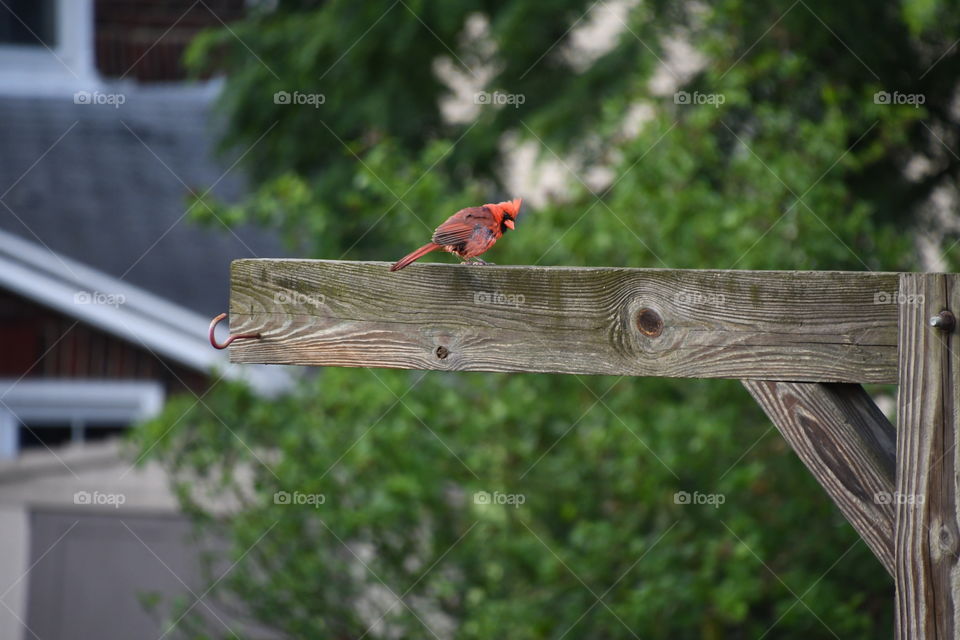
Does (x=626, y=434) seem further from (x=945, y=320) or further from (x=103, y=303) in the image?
(x=103, y=303)

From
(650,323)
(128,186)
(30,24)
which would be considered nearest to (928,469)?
(650,323)

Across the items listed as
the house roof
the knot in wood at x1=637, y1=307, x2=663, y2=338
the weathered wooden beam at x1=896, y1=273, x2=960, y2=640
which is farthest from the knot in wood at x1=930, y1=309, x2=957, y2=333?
the house roof

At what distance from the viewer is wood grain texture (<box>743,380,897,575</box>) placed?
4.50ft

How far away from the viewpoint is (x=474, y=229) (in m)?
1.75

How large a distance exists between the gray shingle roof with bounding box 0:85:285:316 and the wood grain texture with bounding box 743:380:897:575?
527 cm

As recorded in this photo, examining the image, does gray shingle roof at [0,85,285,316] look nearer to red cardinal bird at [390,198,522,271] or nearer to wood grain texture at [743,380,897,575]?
red cardinal bird at [390,198,522,271]

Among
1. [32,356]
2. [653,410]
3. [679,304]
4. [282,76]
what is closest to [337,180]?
[282,76]

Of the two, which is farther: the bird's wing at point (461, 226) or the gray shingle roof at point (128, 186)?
→ the gray shingle roof at point (128, 186)

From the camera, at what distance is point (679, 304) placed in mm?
1432

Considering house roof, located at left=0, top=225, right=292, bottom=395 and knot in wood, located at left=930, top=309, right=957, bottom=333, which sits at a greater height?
house roof, located at left=0, top=225, right=292, bottom=395

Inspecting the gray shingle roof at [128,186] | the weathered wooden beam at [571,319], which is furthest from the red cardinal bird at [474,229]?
the gray shingle roof at [128,186]

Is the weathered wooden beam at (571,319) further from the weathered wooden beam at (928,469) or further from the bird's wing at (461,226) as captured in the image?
the bird's wing at (461,226)

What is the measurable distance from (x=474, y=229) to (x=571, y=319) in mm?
355

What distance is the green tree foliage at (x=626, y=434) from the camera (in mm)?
4035
